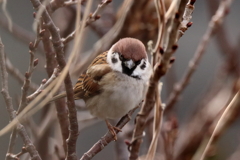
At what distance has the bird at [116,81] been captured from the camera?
5.92 feet

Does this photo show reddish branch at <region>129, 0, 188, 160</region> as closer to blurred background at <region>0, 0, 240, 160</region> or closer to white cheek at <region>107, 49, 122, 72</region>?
white cheek at <region>107, 49, 122, 72</region>

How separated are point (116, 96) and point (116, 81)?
73 mm

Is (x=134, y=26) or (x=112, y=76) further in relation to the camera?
(x=134, y=26)

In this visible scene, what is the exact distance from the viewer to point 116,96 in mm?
1909

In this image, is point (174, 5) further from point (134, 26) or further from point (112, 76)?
point (134, 26)

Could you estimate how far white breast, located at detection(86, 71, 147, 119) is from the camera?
1.85 m

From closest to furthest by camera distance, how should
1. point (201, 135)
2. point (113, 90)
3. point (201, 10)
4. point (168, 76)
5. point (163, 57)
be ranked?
point (163, 57) → point (113, 90) → point (201, 135) → point (168, 76) → point (201, 10)

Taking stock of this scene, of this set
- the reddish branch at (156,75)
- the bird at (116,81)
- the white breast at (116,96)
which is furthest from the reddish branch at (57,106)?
the reddish branch at (156,75)

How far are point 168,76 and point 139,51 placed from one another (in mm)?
952

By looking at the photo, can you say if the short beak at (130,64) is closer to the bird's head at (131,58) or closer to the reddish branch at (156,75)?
the bird's head at (131,58)

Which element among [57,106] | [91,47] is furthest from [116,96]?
[91,47]

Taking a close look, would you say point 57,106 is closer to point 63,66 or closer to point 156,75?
point 63,66

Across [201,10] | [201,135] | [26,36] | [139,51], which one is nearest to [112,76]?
[139,51]

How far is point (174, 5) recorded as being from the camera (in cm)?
91
